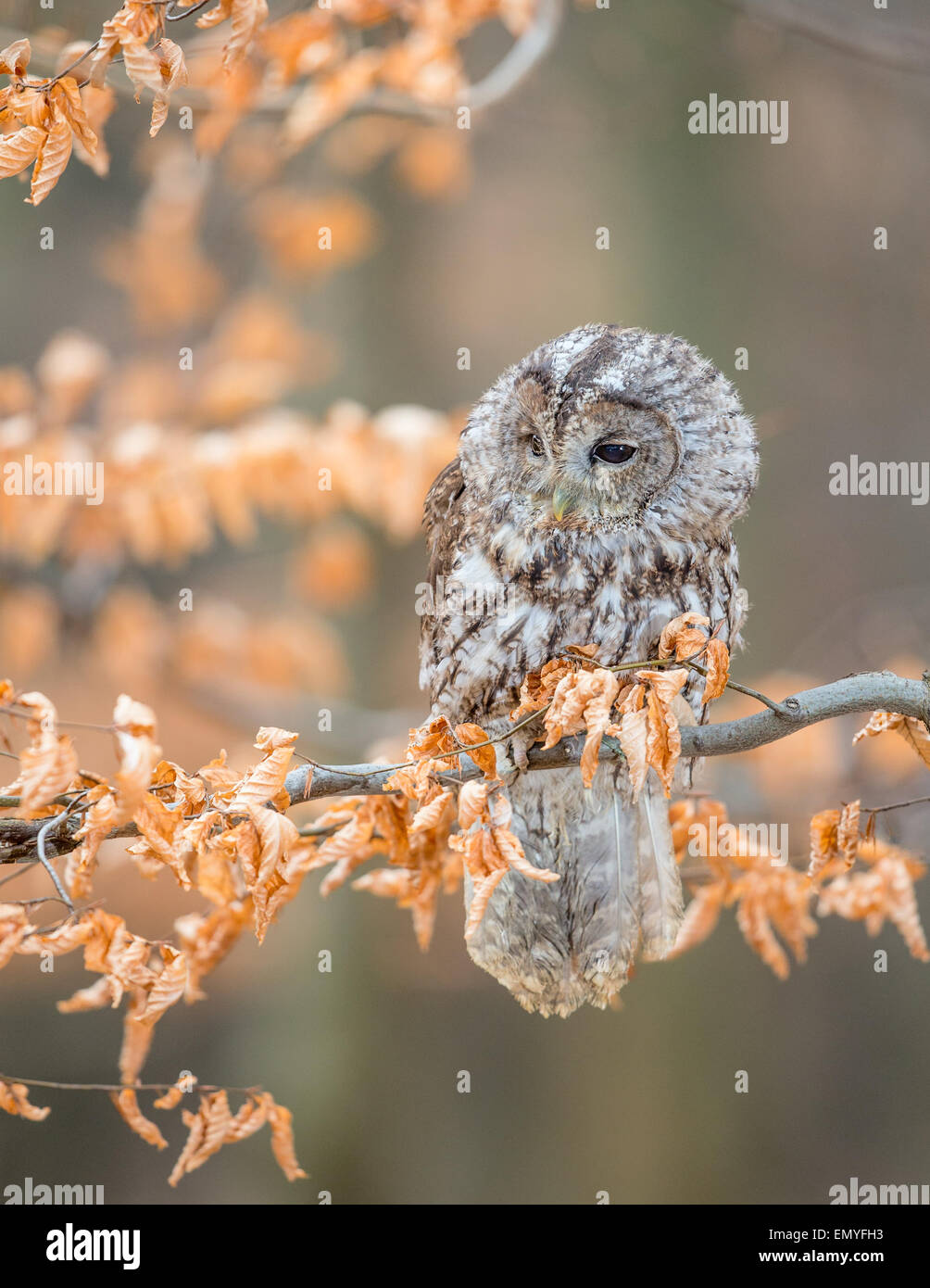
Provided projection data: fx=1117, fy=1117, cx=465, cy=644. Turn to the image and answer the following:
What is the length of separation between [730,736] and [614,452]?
1.84 ft

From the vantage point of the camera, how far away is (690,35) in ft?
11.9

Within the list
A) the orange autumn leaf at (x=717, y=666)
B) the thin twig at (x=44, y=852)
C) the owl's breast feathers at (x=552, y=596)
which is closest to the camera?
the thin twig at (x=44, y=852)

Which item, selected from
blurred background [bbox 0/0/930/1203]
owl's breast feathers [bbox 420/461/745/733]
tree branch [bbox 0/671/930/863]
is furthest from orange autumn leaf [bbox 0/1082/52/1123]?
blurred background [bbox 0/0/930/1203]

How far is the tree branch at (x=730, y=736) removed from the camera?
1.34 metres

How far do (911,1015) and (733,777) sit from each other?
4.59 feet

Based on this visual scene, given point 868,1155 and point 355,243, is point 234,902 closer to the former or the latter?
point 355,243

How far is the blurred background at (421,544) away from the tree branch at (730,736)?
6.77 ft

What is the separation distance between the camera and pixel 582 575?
189 centimetres

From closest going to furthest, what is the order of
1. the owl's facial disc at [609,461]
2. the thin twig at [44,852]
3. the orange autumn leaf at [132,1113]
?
1. the thin twig at [44,852]
2. the orange autumn leaf at [132,1113]
3. the owl's facial disc at [609,461]

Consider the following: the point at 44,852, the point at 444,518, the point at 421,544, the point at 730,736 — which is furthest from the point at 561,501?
the point at 421,544

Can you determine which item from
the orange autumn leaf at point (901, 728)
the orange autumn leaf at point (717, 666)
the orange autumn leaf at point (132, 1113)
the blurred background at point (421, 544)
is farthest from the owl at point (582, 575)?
the blurred background at point (421, 544)

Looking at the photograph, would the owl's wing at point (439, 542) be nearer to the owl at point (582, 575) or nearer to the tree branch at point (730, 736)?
the owl at point (582, 575)
